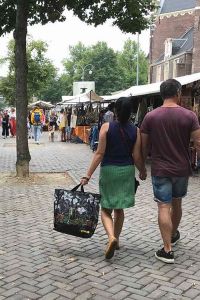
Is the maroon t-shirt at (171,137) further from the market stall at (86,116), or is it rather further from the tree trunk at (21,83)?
the market stall at (86,116)

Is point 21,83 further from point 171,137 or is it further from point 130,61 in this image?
point 130,61

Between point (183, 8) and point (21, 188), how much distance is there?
166 feet

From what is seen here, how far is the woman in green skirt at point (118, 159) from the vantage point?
495 cm

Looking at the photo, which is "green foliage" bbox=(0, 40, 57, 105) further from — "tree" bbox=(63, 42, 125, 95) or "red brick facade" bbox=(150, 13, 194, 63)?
"tree" bbox=(63, 42, 125, 95)

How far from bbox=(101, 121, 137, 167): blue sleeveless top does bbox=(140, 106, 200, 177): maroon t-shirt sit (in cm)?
22

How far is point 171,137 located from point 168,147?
0.35 ft

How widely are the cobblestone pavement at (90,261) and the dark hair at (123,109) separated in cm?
150

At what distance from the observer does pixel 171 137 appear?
485 centimetres

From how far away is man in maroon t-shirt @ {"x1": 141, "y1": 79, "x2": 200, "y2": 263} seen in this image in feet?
15.8

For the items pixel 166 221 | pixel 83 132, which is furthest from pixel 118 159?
pixel 83 132

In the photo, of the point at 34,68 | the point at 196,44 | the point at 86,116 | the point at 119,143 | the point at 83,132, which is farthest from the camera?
the point at 196,44

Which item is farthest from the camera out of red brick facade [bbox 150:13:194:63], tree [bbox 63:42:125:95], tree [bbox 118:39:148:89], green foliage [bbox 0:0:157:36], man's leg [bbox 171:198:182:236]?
tree [bbox 118:39:148:89]

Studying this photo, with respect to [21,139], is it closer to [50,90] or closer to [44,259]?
Result: [44,259]

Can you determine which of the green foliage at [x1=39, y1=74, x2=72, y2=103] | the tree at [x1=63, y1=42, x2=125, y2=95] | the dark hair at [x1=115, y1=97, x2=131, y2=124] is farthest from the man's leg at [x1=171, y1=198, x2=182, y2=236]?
the green foliage at [x1=39, y1=74, x2=72, y2=103]
